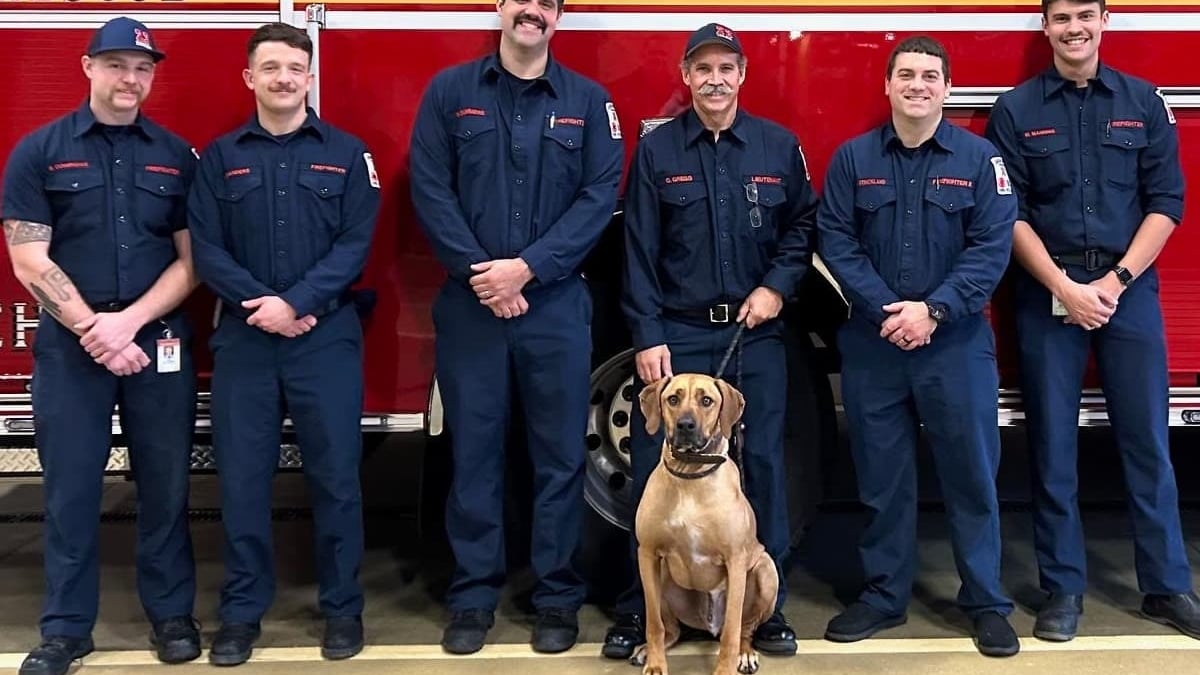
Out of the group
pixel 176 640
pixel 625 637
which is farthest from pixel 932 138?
pixel 176 640

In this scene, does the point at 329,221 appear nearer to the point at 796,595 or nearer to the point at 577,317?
the point at 577,317

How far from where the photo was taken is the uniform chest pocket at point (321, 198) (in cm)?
367

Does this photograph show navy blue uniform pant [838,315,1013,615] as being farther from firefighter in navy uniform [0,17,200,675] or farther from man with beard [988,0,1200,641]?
firefighter in navy uniform [0,17,200,675]

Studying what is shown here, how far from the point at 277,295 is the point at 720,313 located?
145cm

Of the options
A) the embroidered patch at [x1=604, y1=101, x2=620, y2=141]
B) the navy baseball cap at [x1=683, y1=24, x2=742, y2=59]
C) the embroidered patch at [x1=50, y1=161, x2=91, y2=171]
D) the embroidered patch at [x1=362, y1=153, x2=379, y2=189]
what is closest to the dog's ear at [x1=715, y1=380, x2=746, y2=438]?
the embroidered patch at [x1=604, y1=101, x2=620, y2=141]

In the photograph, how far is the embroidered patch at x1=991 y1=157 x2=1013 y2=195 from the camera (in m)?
3.76

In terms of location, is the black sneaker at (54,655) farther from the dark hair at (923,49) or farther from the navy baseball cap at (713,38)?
the dark hair at (923,49)

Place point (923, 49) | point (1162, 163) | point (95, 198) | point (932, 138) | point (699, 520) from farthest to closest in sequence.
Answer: point (1162, 163), point (932, 138), point (923, 49), point (95, 198), point (699, 520)

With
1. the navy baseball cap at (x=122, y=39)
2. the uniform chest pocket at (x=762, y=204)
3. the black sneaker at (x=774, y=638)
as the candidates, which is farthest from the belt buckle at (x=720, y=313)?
the navy baseball cap at (x=122, y=39)

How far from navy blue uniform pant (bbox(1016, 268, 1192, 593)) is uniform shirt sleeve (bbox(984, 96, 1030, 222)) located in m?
0.28

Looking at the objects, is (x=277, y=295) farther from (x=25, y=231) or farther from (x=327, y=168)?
(x=25, y=231)

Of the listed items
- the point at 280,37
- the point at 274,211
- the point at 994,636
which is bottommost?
the point at 994,636

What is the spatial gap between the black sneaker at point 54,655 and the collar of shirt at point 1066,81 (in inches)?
147

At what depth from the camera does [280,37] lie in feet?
11.8
